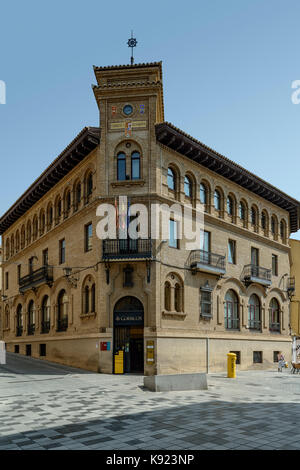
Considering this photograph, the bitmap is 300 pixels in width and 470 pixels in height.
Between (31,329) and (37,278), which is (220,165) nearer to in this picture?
(37,278)

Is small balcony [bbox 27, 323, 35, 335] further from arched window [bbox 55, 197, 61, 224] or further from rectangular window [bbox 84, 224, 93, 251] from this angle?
rectangular window [bbox 84, 224, 93, 251]

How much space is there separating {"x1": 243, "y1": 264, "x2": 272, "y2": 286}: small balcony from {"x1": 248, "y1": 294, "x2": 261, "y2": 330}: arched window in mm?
1328

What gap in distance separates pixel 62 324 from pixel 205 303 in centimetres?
962

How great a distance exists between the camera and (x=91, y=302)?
2658 cm

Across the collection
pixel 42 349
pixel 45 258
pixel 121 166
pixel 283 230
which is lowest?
pixel 42 349

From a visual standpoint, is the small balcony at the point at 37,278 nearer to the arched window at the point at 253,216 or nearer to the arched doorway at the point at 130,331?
the arched doorway at the point at 130,331

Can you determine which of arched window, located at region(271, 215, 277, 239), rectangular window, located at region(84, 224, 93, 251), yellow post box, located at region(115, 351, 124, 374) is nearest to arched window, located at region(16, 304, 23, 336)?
rectangular window, located at region(84, 224, 93, 251)

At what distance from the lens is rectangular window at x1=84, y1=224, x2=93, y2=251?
27.9 m

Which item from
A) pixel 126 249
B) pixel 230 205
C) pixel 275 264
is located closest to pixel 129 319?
pixel 126 249

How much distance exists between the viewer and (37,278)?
3419cm

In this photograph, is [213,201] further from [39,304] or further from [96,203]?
[39,304]

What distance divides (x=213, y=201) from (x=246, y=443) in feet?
70.9

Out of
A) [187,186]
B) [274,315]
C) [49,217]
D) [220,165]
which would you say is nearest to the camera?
[187,186]

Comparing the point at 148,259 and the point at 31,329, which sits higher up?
the point at 148,259
